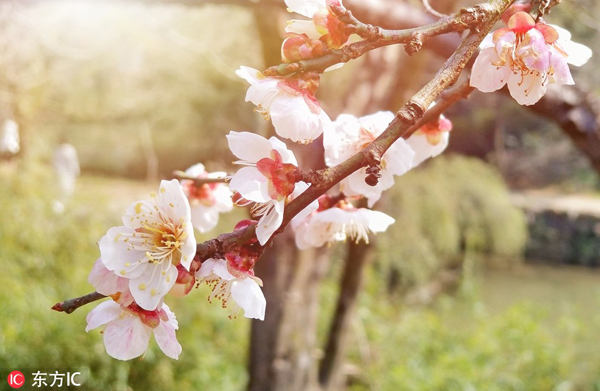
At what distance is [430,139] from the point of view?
606 millimetres

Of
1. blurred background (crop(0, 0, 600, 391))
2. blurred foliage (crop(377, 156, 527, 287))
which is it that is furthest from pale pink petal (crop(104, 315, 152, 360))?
blurred foliage (crop(377, 156, 527, 287))

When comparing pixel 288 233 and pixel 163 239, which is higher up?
pixel 288 233

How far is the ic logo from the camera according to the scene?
94.7 inches

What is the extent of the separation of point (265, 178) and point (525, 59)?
A: 0.67 ft

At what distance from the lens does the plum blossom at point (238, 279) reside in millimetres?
390

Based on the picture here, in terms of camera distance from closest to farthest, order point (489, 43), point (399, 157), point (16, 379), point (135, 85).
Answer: point (489, 43) < point (399, 157) < point (16, 379) < point (135, 85)

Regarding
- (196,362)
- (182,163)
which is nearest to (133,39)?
(182,163)

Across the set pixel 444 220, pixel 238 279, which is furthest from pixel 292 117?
pixel 444 220

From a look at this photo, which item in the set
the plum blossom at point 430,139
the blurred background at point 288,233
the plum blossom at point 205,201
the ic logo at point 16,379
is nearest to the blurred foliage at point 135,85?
the blurred background at point 288,233

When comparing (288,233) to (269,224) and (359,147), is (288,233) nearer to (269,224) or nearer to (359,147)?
(359,147)

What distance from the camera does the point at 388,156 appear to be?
57 centimetres

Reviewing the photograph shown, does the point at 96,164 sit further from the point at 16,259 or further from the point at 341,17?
the point at 341,17

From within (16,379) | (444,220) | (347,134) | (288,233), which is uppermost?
(444,220)

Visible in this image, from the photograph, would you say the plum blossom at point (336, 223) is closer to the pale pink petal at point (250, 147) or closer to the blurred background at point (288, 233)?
the pale pink petal at point (250, 147)
